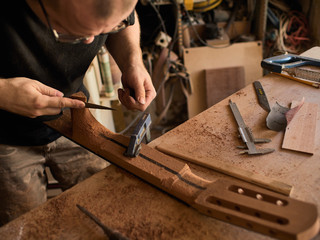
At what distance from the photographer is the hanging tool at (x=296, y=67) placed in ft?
4.85

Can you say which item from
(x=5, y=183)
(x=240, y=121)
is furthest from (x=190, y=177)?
(x=5, y=183)

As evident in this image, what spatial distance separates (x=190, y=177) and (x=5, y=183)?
91cm

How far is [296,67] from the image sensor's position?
5.05ft

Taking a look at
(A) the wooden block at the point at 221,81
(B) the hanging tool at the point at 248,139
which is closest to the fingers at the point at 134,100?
(B) the hanging tool at the point at 248,139

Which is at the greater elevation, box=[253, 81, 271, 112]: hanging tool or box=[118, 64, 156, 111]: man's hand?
box=[118, 64, 156, 111]: man's hand

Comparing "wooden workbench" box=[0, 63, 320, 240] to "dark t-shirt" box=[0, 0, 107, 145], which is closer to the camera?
"wooden workbench" box=[0, 63, 320, 240]

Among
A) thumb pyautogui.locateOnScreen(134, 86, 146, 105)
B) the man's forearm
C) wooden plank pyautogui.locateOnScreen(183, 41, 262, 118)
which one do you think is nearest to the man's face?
thumb pyautogui.locateOnScreen(134, 86, 146, 105)

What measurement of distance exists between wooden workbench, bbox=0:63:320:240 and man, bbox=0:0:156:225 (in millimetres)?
313

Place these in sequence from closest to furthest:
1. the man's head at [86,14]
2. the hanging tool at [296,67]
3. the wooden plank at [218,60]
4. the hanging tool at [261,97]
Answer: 1. the man's head at [86,14]
2. the hanging tool at [261,97]
3. the hanging tool at [296,67]
4. the wooden plank at [218,60]

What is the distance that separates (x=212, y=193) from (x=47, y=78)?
2.92 feet

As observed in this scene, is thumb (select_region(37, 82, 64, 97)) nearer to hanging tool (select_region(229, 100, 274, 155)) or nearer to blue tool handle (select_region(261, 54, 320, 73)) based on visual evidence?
hanging tool (select_region(229, 100, 274, 155))

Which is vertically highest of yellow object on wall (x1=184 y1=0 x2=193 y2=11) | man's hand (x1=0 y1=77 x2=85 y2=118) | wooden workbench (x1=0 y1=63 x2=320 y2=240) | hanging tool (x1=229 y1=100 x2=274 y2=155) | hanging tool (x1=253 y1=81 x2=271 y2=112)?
yellow object on wall (x1=184 y1=0 x2=193 y2=11)

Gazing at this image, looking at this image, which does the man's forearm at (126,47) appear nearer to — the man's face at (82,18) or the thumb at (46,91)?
the thumb at (46,91)

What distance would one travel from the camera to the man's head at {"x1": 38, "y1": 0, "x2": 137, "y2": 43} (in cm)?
68
